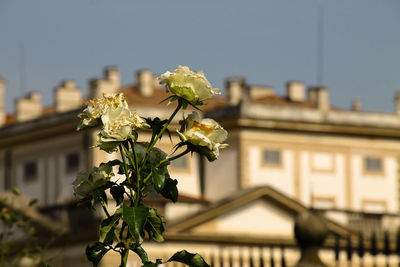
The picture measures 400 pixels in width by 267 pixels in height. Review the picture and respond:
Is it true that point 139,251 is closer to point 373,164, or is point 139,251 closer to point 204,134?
point 204,134

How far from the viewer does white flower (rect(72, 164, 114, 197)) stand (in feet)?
17.6

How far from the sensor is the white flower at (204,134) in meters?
5.26

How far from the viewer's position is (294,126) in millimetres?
65438

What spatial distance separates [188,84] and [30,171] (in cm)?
6462

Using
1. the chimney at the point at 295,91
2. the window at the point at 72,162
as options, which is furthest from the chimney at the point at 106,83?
the chimney at the point at 295,91

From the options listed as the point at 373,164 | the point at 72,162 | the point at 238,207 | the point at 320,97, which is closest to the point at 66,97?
the point at 72,162

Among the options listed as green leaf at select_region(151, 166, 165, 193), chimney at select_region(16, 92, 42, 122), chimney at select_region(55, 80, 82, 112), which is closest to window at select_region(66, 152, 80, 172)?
chimney at select_region(55, 80, 82, 112)

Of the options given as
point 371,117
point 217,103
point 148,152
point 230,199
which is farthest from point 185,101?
point 217,103

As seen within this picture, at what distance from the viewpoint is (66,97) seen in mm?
75125

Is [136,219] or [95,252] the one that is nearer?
[136,219]

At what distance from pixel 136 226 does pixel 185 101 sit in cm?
51

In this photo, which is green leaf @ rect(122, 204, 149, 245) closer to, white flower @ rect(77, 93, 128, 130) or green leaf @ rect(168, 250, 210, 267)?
green leaf @ rect(168, 250, 210, 267)

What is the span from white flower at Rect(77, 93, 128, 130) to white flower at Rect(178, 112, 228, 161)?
0.25 meters

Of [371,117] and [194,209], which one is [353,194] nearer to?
[371,117]
